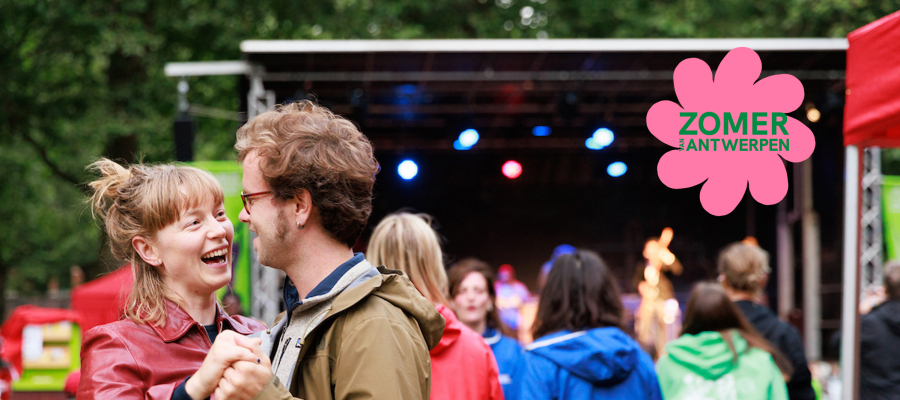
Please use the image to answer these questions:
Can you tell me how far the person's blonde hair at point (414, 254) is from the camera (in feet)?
8.50

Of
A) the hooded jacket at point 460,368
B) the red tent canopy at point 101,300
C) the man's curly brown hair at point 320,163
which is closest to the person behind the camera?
the man's curly brown hair at point 320,163

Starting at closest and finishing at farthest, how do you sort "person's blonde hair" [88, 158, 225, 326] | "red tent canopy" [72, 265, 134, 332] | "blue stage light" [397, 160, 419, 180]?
"person's blonde hair" [88, 158, 225, 326]
"red tent canopy" [72, 265, 134, 332]
"blue stage light" [397, 160, 419, 180]

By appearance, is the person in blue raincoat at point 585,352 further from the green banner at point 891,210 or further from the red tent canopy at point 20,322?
the red tent canopy at point 20,322

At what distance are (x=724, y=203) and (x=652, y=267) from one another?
33.4 ft

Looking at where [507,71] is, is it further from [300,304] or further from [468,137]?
[300,304]

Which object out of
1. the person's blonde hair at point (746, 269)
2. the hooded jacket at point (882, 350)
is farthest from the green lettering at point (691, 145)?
the hooded jacket at point (882, 350)

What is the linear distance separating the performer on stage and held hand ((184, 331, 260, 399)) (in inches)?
355

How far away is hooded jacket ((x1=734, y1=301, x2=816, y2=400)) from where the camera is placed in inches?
131

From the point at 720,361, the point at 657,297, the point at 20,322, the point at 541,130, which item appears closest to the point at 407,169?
the point at 541,130

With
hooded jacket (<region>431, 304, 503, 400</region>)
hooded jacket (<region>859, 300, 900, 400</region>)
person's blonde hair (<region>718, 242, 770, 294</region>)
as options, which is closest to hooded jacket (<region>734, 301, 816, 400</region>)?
person's blonde hair (<region>718, 242, 770, 294</region>)

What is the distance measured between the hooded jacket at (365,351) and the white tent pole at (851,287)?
1972 mm

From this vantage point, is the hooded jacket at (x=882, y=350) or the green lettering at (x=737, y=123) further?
the hooded jacket at (x=882, y=350)

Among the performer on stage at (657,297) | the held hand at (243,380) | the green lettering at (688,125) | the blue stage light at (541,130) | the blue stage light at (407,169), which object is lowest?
the performer on stage at (657,297)

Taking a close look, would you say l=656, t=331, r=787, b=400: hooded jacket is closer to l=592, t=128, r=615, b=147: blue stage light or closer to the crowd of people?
the crowd of people
